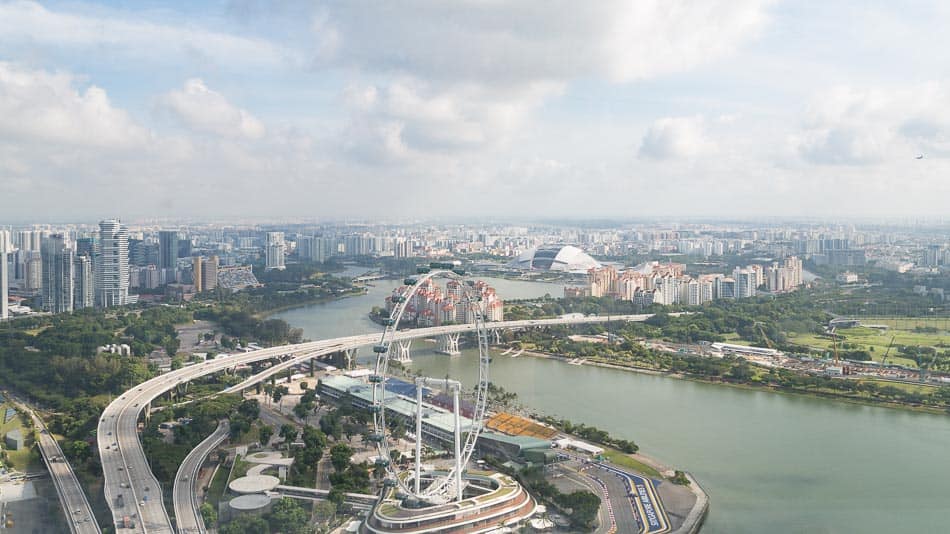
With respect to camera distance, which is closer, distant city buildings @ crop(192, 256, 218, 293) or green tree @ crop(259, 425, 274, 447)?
green tree @ crop(259, 425, 274, 447)

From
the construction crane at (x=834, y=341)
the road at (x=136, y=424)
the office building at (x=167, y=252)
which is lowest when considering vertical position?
the road at (x=136, y=424)

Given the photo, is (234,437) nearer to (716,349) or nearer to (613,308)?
(716,349)

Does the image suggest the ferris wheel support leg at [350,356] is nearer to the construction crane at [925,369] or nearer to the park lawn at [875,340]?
the park lawn at [875,340]

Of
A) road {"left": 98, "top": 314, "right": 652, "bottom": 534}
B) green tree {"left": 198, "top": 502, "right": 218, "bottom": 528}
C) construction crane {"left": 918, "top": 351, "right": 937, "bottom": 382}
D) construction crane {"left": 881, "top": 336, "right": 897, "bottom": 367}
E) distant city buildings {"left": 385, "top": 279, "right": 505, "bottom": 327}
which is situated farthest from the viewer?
distant city buildings {"left": 385, "top": 279, "right": 505, "bottom": 327}

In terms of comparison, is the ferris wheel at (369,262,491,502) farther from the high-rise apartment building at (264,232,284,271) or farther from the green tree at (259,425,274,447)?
the high-rise apartment building at (264,232,284,271)

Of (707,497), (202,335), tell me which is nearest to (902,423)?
(707,497)

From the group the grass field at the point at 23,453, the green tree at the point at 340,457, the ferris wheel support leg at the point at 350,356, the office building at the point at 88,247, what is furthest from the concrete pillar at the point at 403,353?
the office building at the point at 88,247

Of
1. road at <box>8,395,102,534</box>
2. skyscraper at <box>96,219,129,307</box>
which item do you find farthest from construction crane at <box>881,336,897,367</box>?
skyscraper at <box>96,219,129,307</box>
